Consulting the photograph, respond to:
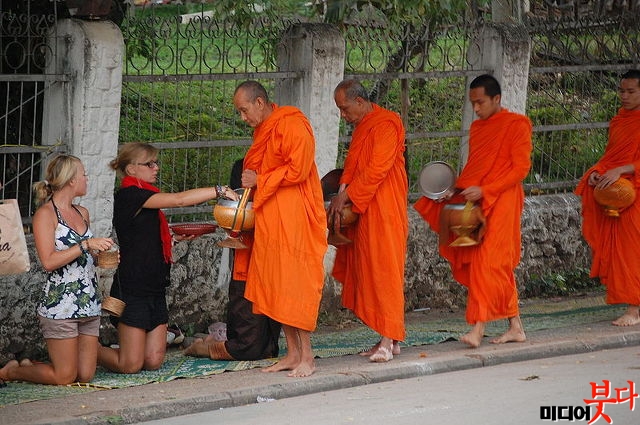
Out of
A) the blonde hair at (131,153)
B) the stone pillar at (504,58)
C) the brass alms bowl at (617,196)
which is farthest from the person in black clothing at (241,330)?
the stone pillar at (504,58)

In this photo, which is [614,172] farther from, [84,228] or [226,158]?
[84,228]

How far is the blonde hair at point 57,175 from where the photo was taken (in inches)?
292

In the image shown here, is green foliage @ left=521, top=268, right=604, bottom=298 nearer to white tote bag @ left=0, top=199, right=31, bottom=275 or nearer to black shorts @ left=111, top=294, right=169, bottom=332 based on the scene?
black shorts @ left=111, top=294, right=169, bottom=332

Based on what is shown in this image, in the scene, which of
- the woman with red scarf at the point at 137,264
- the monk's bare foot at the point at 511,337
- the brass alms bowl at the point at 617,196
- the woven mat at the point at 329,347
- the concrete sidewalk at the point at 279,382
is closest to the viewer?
the concrete sidewalk at the point at 279,382

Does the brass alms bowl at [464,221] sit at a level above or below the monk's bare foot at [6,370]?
above

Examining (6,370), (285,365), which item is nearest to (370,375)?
(285,365)

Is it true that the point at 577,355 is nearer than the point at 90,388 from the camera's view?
No

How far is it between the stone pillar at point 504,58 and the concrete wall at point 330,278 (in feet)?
3.15

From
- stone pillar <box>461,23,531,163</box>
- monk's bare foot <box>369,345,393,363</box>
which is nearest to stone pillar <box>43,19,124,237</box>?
monk's bare foot <box>369,345,393,363</box>

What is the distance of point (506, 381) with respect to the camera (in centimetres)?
778

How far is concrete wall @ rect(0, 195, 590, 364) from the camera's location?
8250 mm

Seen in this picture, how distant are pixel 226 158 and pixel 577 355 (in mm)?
3109

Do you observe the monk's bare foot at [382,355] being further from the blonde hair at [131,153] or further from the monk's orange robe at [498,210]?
the blonde hair at [131,153]

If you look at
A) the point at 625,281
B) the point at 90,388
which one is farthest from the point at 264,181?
the point at 625,281
